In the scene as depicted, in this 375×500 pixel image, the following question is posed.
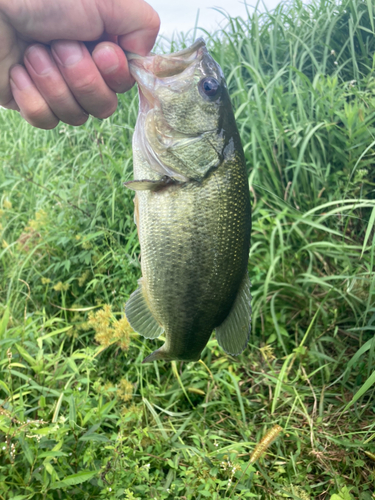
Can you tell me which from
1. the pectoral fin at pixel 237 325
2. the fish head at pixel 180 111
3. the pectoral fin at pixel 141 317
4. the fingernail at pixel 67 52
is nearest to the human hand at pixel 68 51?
the fingernail at pixel 67 52

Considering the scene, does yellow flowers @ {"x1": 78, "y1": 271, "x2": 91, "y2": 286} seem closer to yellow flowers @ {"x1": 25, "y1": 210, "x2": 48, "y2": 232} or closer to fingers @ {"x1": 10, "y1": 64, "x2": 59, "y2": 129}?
yellow flowers @ {"x1": 25, "y1": 210, "x2": 48, "y2": 232}

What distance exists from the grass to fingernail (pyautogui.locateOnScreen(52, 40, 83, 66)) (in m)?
1.35

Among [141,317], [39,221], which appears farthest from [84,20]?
[39,221]

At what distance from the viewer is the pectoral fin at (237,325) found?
4.20ft

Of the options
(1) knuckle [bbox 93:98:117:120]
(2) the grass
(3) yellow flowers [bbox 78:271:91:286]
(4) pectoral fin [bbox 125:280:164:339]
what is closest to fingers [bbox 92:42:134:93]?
(1) knuckle [bbox 93:98:117:120]

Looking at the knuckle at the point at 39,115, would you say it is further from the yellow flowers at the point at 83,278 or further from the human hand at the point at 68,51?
the yellow flowers at the point at 83,278

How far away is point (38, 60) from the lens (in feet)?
4.82

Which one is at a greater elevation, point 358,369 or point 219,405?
point 358,369

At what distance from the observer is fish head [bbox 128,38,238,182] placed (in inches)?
54.4

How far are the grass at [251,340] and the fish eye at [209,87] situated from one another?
1.20m

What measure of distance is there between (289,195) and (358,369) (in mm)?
1436

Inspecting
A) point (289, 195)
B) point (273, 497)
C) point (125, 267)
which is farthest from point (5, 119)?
point (273, 497)

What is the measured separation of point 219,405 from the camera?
98.0 inches

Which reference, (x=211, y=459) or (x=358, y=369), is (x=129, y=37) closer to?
(x=211, y=459)
